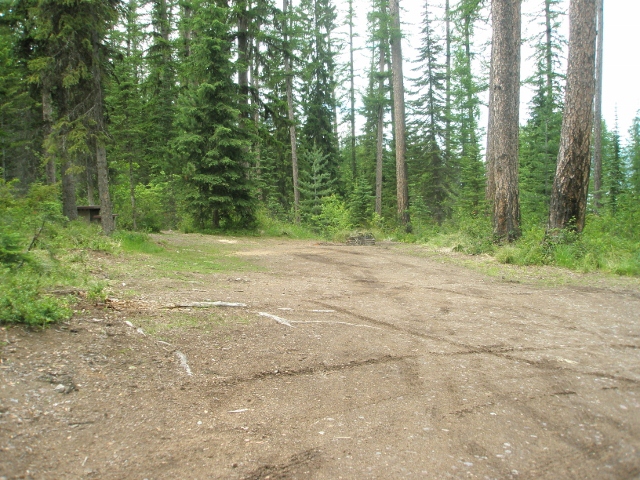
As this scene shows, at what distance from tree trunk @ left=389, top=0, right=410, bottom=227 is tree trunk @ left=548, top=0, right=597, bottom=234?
1220cm

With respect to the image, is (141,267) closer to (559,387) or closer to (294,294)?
(294,294)

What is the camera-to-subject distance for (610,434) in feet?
9.34

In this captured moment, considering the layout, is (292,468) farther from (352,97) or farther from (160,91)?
(352,97)

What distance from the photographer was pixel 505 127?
39.1ft

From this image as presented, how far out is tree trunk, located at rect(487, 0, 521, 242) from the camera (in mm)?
11758

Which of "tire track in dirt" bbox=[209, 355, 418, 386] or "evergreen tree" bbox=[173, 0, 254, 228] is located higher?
"evergreen tree" bbox=[173, 0, 254, 228]

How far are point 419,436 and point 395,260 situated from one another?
893cm

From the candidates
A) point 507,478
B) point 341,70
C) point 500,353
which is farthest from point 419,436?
point 341,70

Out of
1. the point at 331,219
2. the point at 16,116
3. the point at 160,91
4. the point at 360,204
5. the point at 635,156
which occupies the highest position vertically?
the point at 160,91

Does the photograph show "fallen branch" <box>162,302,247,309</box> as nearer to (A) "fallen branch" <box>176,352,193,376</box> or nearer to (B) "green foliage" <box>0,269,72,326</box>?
(B) "green foliage" <box>0,269,72,326</box>

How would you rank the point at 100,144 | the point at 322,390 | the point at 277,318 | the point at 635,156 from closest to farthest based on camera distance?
1. the point at 322,390
2. the point at 277,318
3. the point at 100,144
4. the point at 635,156

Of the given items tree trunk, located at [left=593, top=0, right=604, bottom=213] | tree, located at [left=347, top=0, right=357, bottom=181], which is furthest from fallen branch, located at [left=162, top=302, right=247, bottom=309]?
tree, located at [left=347, top=0, right=357, bottom=181]

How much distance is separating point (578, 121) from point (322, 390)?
30.6 feet

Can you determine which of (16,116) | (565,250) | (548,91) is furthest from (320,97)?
(565,250)
